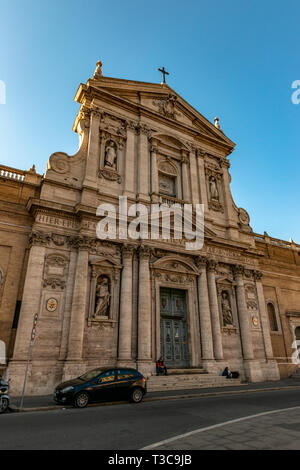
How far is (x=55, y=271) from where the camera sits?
14953 mm

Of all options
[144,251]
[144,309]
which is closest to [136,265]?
[144,251]

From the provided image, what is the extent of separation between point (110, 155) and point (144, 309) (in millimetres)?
9979

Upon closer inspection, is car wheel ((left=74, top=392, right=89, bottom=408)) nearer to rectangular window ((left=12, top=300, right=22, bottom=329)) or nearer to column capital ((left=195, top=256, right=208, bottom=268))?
rectangular window ((left=12, top=300, right=22, bottom=329))

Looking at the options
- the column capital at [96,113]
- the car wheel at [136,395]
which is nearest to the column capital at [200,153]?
the column capital at [96,113]

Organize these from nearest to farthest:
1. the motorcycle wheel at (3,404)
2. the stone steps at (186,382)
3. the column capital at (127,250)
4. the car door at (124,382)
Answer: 1. the motorcycle wheel at (3,404)
2. the car door at (124,382)
3. the stone steps at (186,382)
4. the column capital at (127,250)

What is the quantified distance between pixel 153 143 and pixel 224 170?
698 cm

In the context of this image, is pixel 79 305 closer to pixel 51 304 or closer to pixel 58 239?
pixel 51 304

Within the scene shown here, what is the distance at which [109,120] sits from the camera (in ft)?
66.2

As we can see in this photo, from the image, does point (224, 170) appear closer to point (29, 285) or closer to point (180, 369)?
point (180, 369)

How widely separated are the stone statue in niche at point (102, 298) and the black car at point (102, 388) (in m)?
4.65

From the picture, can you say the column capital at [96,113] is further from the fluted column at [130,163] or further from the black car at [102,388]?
the black car at [102,388]

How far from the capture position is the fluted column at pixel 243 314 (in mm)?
18625

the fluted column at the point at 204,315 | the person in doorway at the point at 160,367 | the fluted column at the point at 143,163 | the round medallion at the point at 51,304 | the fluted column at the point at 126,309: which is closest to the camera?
the round medallion at the point at 51,304

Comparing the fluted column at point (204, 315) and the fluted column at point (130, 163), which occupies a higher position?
the fluted column at point (130, 163)
